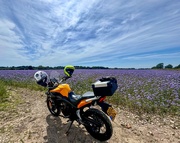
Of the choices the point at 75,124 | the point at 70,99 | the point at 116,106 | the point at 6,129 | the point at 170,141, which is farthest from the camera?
the point at 116,106

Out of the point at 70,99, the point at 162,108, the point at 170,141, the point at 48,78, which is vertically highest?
the point at 48,78

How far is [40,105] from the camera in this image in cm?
537

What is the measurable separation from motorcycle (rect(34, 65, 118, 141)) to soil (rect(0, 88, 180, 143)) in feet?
1.08

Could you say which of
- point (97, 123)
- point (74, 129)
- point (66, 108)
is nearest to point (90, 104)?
point (97, 123)

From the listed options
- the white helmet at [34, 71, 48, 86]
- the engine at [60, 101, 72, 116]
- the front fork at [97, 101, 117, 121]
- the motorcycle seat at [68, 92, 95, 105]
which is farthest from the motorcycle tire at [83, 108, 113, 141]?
the white helmet at [34, 71, 48, 86]

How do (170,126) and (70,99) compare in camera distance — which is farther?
(170,126)

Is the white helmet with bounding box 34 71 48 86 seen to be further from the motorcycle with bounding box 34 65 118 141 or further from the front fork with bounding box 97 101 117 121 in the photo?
the front fork with bounding box 97 101 117 121

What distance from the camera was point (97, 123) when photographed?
2809 mm

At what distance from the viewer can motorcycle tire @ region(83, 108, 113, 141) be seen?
2.66 m

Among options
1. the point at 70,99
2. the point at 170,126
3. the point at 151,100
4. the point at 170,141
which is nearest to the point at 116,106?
the point at 151,100

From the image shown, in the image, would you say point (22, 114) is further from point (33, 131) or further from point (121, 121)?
point (121, 121)

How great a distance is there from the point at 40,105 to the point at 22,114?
3.34ft

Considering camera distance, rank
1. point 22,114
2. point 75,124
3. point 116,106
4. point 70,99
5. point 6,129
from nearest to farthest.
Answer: point 70,99, point 6,129, point 75,124, point 22,114, point 116,106

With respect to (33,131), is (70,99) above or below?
above
